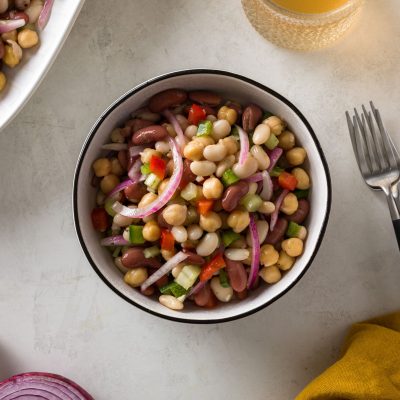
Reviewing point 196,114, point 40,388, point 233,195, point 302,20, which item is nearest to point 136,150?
point 196,114

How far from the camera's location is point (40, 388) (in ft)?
5.32

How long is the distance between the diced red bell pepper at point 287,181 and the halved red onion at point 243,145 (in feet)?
0.35

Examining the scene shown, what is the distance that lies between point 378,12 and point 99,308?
1039mm

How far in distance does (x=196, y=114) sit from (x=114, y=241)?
0.35m

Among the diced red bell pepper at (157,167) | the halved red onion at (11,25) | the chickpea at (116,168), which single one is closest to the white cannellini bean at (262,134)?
the diced red bell pepper at (157,167)

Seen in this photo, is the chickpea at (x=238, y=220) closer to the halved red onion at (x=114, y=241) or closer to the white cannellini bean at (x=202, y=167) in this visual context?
the white cannellini bean at (x=202, y=167)

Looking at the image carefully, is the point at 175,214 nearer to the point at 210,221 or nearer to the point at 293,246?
the point at 210,221

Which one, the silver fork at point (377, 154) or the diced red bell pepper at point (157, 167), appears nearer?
the diced red bell pepper at point (157, 167)

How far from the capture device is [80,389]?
1.64m

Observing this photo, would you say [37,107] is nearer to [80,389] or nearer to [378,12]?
[80,389]

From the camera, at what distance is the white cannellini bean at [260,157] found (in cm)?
140

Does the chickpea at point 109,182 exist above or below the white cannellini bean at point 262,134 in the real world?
below

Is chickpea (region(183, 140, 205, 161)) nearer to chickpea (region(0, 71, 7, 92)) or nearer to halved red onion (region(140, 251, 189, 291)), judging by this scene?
halved red onion (region(140, 251, 189, 291))

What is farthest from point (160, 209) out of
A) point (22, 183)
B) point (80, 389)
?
point (80, 389)
